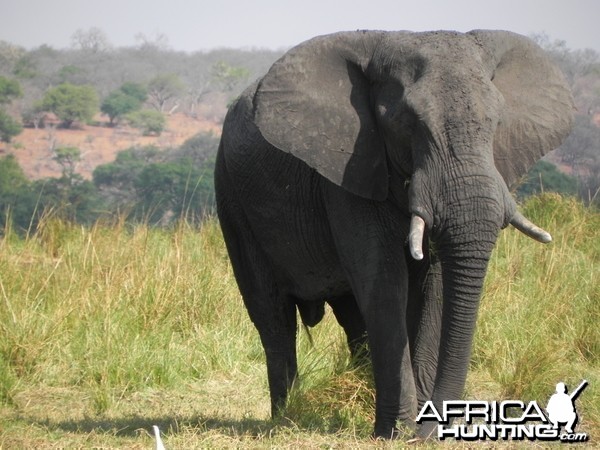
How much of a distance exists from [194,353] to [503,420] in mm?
2767

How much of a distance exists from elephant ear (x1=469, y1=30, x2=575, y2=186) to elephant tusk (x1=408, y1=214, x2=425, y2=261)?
666 millimetres

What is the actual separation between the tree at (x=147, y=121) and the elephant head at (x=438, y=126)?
42.9m

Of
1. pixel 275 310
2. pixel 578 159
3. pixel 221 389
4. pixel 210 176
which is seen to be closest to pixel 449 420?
pixel 275 310

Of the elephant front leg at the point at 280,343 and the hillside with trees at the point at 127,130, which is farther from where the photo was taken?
the hillside with trees at the point at 127,130

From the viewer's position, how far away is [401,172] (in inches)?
213

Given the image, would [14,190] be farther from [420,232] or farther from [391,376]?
[420,232]

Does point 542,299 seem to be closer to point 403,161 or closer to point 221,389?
point 221,389

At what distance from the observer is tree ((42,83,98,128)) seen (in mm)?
45656

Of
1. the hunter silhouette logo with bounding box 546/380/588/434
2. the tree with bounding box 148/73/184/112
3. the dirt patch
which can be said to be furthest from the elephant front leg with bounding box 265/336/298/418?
the tree with bounding box 148/73/184/112

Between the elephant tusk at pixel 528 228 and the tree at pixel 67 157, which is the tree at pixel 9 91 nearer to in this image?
the tree at pixel 67 157

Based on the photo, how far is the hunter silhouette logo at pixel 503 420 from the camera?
5.32 metres

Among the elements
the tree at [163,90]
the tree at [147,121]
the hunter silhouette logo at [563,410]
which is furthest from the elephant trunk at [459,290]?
the tree at [163,90]

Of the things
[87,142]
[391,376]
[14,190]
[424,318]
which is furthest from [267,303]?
[87,142]

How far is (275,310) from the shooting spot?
6.87 m
